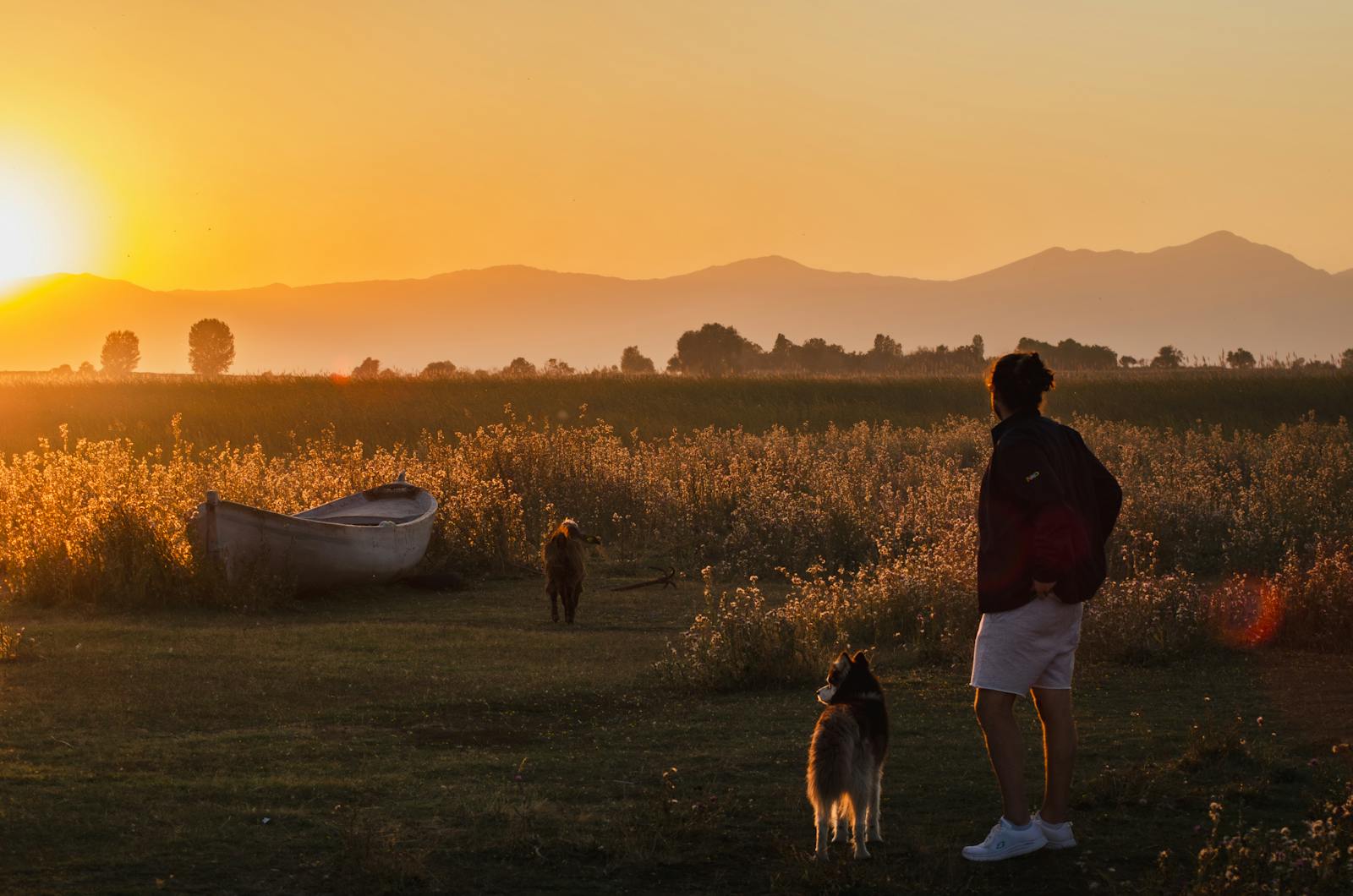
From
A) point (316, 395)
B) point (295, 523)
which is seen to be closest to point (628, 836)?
point (295, 523)

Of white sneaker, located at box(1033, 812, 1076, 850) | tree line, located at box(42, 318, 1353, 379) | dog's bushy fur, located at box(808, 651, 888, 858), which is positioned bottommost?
white sneaker, located at box(1033, 812, 1076, 850)

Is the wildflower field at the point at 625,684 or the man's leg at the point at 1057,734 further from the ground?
the man's leg at the point at 1057,734

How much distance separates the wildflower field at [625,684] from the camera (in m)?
6.87

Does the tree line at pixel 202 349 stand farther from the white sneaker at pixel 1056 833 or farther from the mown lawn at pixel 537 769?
the white sneaker at pixel 1056 833

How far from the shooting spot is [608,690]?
39.1 feet

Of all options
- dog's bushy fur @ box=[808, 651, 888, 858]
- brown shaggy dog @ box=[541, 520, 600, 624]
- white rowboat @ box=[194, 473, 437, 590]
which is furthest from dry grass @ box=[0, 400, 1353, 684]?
dog's bushy fur @ box=[808, 651, 888, 858]

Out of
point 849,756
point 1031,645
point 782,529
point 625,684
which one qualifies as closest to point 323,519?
point 782,529

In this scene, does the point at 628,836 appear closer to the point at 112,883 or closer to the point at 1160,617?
the point at 112,883

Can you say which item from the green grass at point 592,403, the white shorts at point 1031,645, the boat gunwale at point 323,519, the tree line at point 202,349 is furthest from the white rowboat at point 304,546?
the tree line at point 202,349

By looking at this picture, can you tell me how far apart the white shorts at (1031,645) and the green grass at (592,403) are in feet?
114

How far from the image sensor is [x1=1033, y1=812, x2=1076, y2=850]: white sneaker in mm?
Result: 6754

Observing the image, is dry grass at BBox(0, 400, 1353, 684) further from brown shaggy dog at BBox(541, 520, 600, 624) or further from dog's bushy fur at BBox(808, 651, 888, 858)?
dog's bushy fur at BBox(808, 651, 888, 858)

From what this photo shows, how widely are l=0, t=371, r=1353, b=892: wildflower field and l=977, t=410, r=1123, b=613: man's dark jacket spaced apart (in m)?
1.34

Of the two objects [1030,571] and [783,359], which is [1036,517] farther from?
[783,359]
